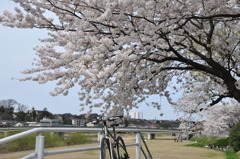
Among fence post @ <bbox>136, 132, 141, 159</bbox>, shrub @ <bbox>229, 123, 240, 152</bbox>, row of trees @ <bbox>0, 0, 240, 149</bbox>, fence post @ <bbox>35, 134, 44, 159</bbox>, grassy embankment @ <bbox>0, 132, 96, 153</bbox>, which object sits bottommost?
grassy embankment @ <bbox>0, 132, 96, 153</bbox>

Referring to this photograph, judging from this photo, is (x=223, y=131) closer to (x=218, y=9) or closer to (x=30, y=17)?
(x=218, y=9)

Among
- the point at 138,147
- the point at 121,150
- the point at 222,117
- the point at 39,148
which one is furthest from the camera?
the point at 222,117

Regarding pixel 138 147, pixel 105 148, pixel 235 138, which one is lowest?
pixel 235 138

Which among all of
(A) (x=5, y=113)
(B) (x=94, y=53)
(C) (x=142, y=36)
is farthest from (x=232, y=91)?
(A) (x=5, y=113)

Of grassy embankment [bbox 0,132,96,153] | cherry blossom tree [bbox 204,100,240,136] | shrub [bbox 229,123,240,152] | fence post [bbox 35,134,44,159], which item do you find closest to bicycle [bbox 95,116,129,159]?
fence post [bbox 35,134,44,159]

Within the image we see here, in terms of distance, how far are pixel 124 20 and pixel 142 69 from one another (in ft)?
4.60

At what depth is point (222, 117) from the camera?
20.9 m

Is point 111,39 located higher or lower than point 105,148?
higher

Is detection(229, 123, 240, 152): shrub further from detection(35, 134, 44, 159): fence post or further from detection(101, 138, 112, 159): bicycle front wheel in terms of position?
detection(35, 134, 44, 159): fence post

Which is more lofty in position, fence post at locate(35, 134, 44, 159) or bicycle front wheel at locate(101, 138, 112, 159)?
fence post at locate(35, 134, 44, 159)

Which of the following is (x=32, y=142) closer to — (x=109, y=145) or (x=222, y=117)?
(x=222, y=117)

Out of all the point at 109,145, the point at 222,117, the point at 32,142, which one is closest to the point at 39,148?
the point at 109,145

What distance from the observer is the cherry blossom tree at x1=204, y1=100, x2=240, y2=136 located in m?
20.9

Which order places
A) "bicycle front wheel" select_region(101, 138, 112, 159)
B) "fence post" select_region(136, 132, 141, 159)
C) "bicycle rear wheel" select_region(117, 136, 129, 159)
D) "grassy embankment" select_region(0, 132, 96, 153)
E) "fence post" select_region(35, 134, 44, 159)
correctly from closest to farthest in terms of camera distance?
1. "fence post" select_region(35, 134, 44, 159)
2. "bicycle front wheel" select_region(101, 138, 112, 159)
3. "bicycle rear wheel" select_region(117, 136, 129, 159)
4. "fence post" select_region(136, 132, 141, 159)
5. "grassy embankment" select_region(0, 132, 96, 153)
